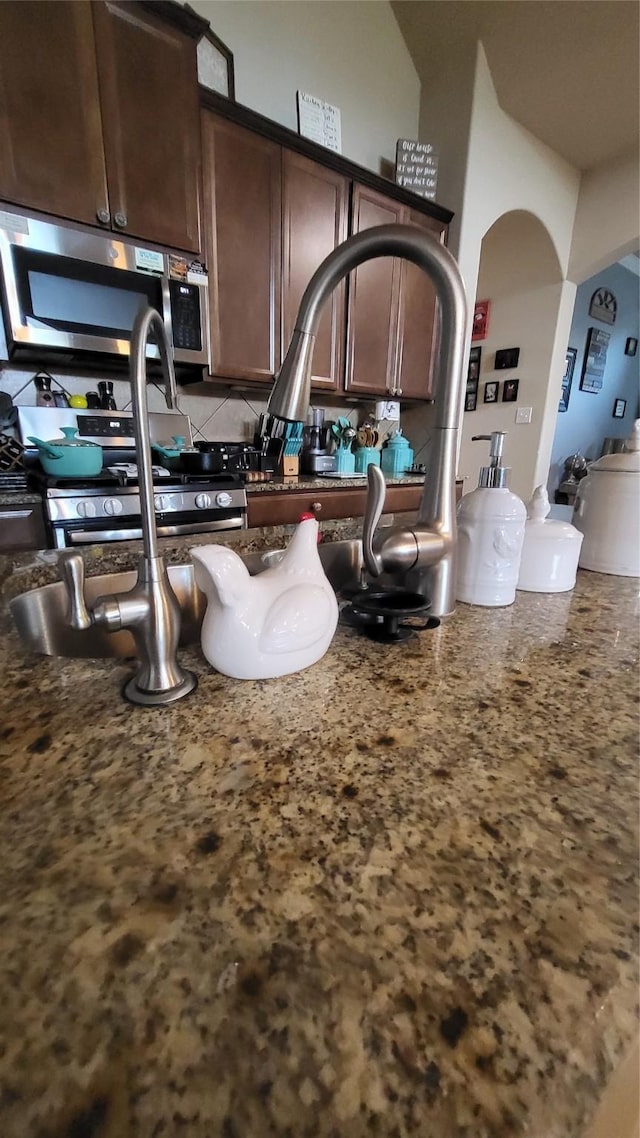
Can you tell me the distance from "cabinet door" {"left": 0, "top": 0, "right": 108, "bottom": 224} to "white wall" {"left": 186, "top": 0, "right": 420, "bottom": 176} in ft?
2.94

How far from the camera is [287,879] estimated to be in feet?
0.76

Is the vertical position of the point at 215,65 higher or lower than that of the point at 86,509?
higher

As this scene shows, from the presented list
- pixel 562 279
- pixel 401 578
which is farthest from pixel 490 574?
pixel 562 279

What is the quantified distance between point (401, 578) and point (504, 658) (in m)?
0.16

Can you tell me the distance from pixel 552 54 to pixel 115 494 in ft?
9.51

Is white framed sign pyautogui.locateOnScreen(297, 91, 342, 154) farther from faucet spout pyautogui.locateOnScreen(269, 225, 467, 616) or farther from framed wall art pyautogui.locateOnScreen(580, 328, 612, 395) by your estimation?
framed wall art pyautogui.locateOnScreen(580, 328, 612, 395)

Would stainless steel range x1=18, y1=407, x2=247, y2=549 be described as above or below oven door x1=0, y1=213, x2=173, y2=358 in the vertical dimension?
below

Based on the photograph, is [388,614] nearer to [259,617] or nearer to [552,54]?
[259,617]

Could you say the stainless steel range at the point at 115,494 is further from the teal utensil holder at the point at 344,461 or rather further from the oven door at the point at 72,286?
the teal utensil holder at the point at 344,461

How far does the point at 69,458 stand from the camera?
1.50 m

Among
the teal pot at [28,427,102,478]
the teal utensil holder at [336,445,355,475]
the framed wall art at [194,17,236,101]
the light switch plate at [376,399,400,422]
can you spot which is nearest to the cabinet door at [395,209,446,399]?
the light switch plate at [376,399,400,422]

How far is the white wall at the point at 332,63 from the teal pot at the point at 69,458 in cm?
185

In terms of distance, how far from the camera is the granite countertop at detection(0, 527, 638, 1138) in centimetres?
16

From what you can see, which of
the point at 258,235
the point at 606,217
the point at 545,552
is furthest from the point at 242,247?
the point at 606,217
